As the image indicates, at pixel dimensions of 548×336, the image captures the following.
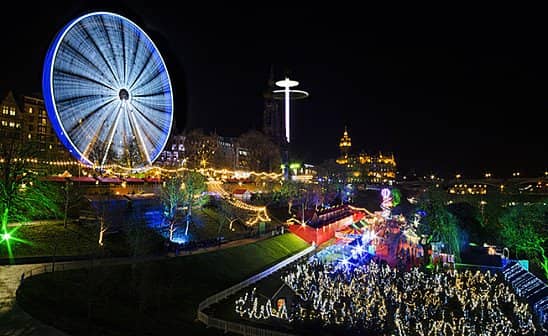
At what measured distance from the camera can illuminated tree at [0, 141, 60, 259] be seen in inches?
1003

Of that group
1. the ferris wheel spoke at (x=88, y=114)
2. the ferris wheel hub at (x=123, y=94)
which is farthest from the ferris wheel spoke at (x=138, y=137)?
the ferris wheel spoke at (x=88, y=114)

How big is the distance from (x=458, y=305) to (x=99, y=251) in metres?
21.3

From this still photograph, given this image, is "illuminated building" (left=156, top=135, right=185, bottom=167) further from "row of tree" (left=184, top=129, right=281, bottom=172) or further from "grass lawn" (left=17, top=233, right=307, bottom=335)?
"grass lawn" (left=17, top=233, right=307, bottom=335)

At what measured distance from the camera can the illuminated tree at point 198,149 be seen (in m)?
67.6

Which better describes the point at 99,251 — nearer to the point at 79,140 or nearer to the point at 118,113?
the point at 79,140

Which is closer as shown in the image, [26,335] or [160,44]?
[26,335]

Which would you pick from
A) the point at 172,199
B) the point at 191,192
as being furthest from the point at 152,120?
the point at 172,199

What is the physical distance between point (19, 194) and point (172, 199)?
11.6 m

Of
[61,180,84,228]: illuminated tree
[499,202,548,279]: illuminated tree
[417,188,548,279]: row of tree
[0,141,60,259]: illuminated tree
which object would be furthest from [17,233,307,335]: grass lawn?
[499,202,548,279]: illuminated tree

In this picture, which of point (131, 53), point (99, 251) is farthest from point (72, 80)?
point (99, 251)

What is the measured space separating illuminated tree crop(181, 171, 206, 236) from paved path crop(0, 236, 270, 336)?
11.0 metres

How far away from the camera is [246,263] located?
1180 inches

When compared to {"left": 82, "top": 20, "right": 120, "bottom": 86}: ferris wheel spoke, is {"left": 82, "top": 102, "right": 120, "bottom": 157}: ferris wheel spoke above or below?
below

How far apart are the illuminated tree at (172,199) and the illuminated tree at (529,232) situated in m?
30.6
